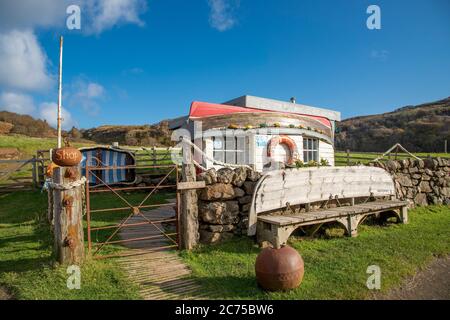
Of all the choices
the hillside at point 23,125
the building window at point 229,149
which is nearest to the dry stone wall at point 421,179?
the building window at point 229,149

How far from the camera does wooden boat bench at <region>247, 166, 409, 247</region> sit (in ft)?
22.1

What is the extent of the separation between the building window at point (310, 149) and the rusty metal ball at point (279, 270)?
7250mm

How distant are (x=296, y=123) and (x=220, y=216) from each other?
19.0ft

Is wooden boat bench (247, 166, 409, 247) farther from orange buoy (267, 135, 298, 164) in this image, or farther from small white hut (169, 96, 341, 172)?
orange buoy (267, 135, 298, 164)

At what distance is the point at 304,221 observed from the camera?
6773 millimetres

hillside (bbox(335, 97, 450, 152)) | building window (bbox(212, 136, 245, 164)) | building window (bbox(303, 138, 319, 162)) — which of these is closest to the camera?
building window (bbox(212, 136, 245, 164))

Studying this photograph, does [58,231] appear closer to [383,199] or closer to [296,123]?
[296,123]

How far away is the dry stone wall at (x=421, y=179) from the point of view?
1092 cm

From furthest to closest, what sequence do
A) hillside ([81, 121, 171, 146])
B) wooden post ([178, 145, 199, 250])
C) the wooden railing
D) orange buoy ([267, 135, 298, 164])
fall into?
hillside ([81, 121, 171, 146]), the wooden railing, orange buoy ([267, 135, 298, 164]), wooden post ([178, 145, 199, 250])

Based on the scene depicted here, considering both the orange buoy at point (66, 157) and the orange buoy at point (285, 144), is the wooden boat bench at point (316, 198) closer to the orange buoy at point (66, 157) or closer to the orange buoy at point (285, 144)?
the orange buoy at point (285, 144)

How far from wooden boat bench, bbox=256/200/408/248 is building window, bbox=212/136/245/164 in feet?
11.5

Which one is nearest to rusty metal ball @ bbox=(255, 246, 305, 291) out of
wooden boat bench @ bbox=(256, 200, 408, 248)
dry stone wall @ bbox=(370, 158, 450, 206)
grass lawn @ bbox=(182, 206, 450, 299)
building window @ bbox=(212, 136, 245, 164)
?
grass lawn @ bbox=(182, 206, 450, 299)

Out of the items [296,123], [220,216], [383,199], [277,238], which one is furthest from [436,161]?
[220,216]

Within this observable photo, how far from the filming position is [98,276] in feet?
17.2
